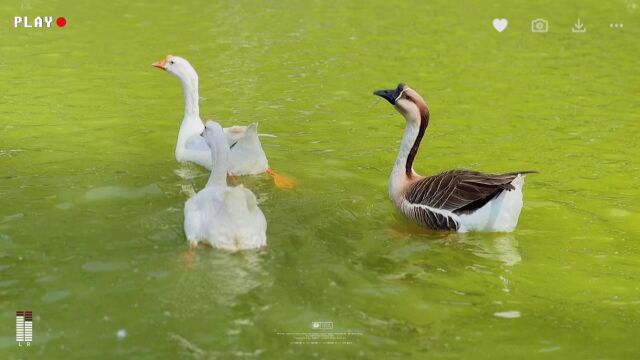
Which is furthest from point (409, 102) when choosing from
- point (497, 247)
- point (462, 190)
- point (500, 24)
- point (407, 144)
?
point (500, 24)

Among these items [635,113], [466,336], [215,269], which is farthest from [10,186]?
[635,113]

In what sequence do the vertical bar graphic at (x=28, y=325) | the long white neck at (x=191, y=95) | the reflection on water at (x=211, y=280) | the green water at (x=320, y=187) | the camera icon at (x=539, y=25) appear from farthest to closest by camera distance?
the camera icon at (x=539, y=25) → the long white neck at (x=191, y=95) → the reflection on water at (x=211, y=280) → the green water at (x=320, y=187) → the vertical bar graphic at (x=28, y=325)

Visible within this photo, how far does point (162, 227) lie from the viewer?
1023 cm

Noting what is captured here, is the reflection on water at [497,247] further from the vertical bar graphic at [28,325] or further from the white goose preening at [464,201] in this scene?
the vertical bar graphic at [28,325]

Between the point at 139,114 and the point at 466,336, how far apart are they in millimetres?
8929

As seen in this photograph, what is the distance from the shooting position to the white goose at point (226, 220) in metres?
9.23

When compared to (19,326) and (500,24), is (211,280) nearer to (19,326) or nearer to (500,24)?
(19,326)

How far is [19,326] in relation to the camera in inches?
314

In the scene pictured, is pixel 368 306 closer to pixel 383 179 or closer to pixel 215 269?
pixel 215 269

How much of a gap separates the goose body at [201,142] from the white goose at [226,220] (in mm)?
2308

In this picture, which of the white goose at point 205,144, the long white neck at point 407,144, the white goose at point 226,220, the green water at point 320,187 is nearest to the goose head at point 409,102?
the long white neck at point 407,144

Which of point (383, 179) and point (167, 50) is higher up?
point (167, 50)

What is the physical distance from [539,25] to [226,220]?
14862mm

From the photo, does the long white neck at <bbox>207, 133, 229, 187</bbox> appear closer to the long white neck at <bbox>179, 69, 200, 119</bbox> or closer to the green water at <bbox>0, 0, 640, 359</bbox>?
the green water at <bbox>0, 0, 640, 359</bbox>
